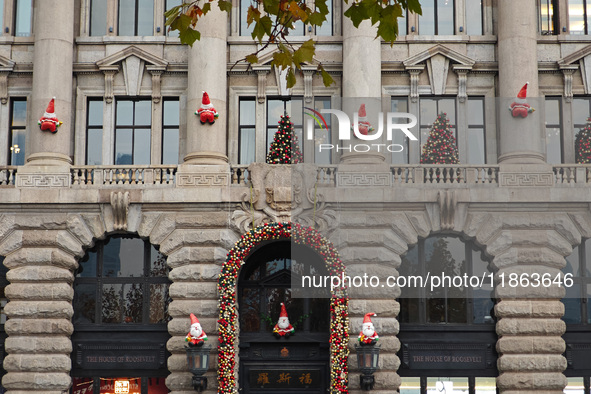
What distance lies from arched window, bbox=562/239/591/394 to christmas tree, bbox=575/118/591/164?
259 centimetres

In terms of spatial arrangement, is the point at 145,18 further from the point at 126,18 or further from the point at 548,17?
the point at 548,17

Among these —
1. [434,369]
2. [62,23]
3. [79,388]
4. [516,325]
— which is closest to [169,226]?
[79,388]

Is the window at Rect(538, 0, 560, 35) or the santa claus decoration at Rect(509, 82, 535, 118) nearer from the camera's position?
the santa claus decoration at Rect(509, 82, 535, 118)

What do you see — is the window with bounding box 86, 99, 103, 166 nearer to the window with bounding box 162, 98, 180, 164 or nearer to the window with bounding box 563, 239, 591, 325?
the window with bounding box 162, 98, 180, 164

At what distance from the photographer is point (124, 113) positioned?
2839 cm

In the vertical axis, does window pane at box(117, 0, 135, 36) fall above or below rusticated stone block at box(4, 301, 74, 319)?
above

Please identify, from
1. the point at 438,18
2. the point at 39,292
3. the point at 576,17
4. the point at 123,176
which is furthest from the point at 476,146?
the point at 39,292

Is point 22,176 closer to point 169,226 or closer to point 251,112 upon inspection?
point 169,226

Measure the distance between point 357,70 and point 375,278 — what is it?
6.52 metres

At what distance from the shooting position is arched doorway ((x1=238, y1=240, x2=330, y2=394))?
86.1 feet

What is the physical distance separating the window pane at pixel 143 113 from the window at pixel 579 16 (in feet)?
46.2

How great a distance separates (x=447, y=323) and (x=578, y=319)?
3.99 m

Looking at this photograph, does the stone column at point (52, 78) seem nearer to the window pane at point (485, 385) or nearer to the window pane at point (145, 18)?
the window pane at point (145, 18)

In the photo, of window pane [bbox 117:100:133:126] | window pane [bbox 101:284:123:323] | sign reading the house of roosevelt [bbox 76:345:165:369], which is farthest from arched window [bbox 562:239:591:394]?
window pane [bbox 117:100:133:126]
